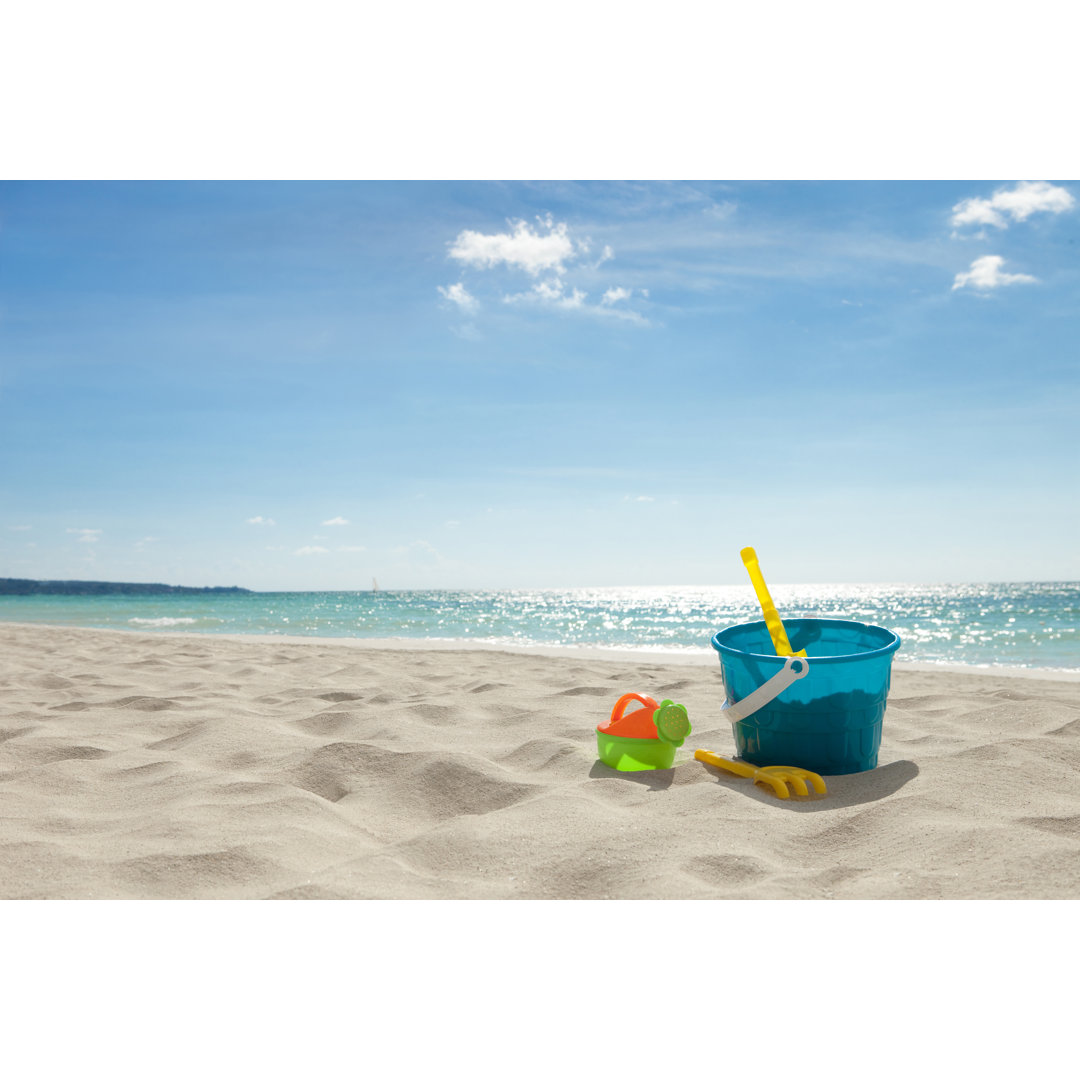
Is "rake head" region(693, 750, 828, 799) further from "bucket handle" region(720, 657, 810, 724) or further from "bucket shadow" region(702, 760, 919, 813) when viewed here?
"bucket handle" region(720, 657, 810, 724)

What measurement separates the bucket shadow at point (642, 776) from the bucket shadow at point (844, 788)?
18cm

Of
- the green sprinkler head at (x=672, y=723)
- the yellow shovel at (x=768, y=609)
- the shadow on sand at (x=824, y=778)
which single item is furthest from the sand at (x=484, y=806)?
the yellow shovel at (x=768, y=609)

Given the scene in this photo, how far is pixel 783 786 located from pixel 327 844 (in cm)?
139

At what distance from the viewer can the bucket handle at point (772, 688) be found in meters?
2.32

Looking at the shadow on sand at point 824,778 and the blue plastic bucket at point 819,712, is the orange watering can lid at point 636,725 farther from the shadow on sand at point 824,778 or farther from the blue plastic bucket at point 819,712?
the blue plastic bucket at point 819,712

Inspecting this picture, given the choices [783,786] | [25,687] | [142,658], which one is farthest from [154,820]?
[142,658]

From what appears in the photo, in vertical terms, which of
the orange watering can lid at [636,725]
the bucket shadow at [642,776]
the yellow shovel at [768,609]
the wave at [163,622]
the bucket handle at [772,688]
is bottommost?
the wave at [163,622]

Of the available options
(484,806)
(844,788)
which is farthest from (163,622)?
(844,788)

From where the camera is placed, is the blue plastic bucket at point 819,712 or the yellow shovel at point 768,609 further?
the yellow shovel at point 768,609

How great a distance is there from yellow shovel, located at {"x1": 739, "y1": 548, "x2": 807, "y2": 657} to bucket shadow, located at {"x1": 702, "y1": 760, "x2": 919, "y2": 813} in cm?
45

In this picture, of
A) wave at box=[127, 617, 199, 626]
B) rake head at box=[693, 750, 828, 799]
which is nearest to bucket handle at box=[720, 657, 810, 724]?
rake head at box=[693, 750, 828, 799]

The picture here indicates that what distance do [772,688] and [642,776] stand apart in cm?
55

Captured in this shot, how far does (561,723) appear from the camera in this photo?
10.6 feet

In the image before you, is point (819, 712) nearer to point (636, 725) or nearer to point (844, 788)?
point (844, 788)
